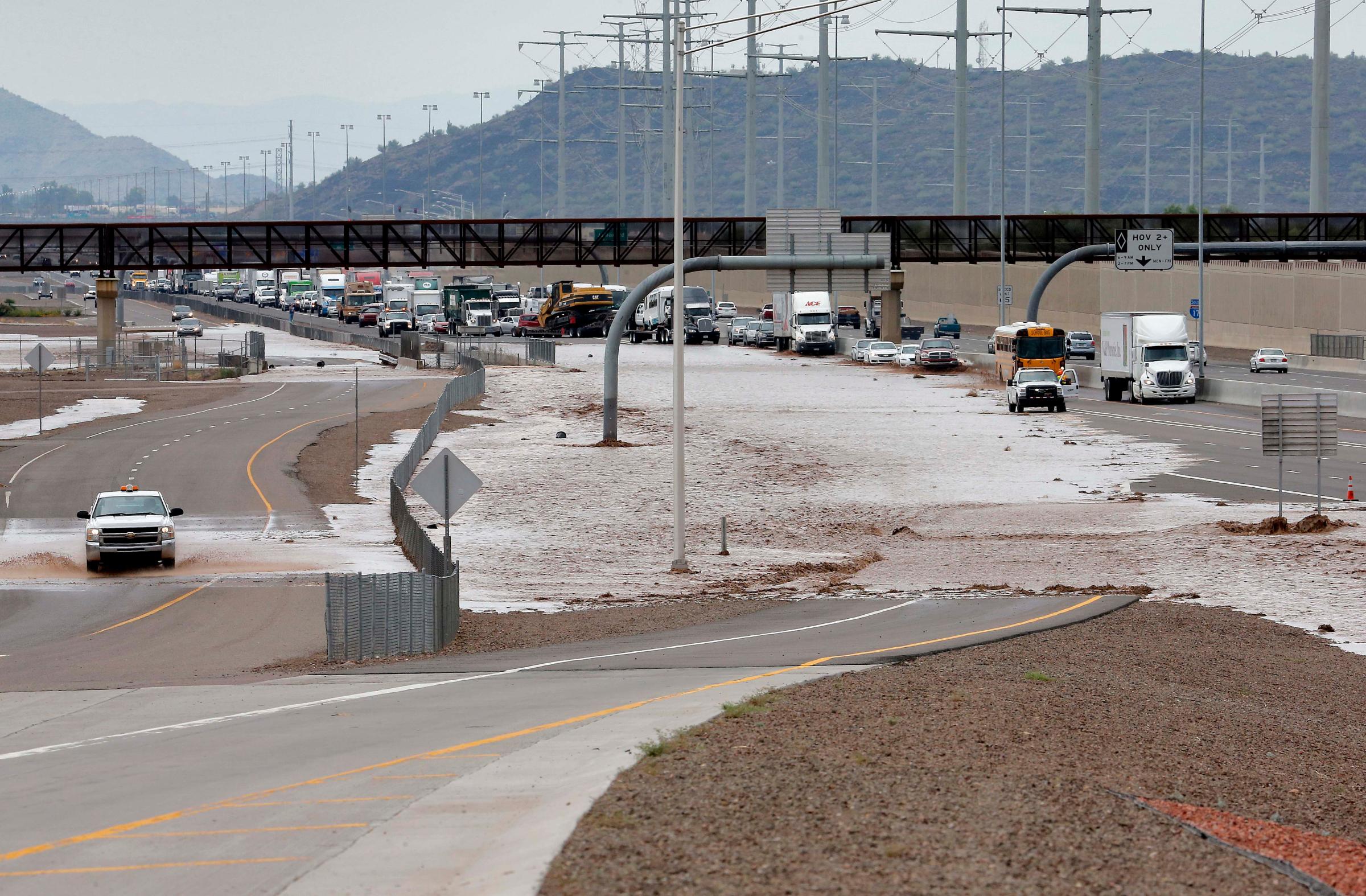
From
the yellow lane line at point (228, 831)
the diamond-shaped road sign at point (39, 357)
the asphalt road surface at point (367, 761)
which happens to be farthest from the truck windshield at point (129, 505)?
the diamond-shaped road sign at point (39, 357)

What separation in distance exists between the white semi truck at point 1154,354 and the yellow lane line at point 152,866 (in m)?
61.4

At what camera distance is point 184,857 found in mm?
11578

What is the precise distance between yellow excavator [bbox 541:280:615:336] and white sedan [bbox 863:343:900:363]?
112 ft

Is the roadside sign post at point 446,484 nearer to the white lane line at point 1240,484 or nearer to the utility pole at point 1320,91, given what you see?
the white lane line at point 1240,484

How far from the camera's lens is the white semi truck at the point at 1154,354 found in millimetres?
69125

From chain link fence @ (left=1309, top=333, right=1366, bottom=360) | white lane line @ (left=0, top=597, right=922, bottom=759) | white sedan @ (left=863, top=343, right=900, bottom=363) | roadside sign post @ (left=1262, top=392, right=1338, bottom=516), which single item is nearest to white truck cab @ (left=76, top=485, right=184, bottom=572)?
white lane line @ (left=0, top=597, right=922, bottom=759)

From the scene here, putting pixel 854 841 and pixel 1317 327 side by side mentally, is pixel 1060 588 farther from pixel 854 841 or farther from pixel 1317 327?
pixel 1317 327

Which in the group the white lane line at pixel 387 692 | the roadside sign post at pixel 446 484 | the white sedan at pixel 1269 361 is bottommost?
the white lane line at pixel 387 692

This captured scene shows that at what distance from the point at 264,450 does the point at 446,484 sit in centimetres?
3358

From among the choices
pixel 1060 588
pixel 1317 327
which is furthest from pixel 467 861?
pixel 1317 327

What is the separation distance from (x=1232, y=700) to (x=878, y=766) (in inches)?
296

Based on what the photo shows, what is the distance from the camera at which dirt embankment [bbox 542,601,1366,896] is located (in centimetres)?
1052

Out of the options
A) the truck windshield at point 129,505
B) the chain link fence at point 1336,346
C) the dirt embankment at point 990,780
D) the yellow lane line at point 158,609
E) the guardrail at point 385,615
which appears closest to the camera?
the dirt embankment at point 990,780

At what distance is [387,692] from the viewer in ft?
64.1
